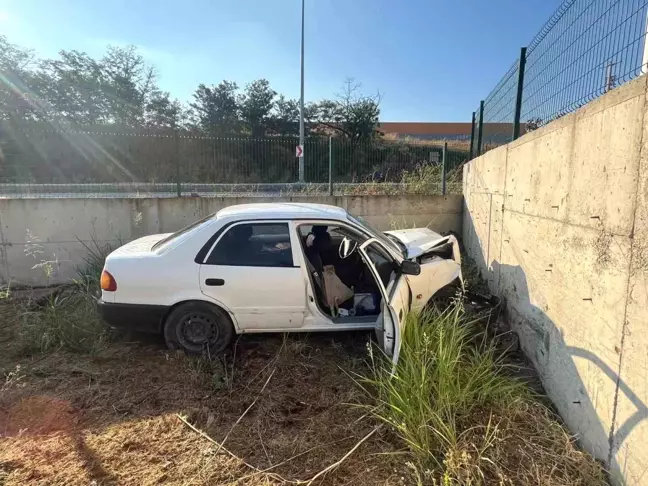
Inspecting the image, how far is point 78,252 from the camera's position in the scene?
6672 mm

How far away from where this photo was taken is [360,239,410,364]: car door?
112 inches

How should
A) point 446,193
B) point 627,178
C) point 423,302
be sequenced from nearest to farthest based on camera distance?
point 627,178, point 423,302, point 446,193

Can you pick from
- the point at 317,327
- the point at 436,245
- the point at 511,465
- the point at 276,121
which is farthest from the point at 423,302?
the point at 276,121

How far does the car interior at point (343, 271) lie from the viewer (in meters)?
3.82

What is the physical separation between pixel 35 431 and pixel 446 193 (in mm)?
7545

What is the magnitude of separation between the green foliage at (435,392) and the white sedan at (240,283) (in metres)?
0.75

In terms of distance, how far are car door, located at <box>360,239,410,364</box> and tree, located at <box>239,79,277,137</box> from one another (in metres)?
23.1

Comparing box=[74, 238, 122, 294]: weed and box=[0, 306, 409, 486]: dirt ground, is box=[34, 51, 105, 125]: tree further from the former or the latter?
box=[0, 306, 409, 486]: dirt ground

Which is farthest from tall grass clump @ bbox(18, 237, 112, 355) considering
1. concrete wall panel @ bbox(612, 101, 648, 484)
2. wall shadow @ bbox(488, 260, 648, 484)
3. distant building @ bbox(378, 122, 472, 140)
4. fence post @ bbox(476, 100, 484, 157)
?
distant building @ bbox(378, 122, 472, 140)

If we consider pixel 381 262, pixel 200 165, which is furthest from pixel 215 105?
pixel 381 262

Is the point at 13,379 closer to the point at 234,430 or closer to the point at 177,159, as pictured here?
the point at 234,430

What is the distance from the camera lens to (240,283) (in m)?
3.71

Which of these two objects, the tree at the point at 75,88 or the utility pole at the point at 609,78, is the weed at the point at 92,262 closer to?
the utility pole at the point at 609,78

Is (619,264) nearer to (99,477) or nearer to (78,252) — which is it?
(99,477)
